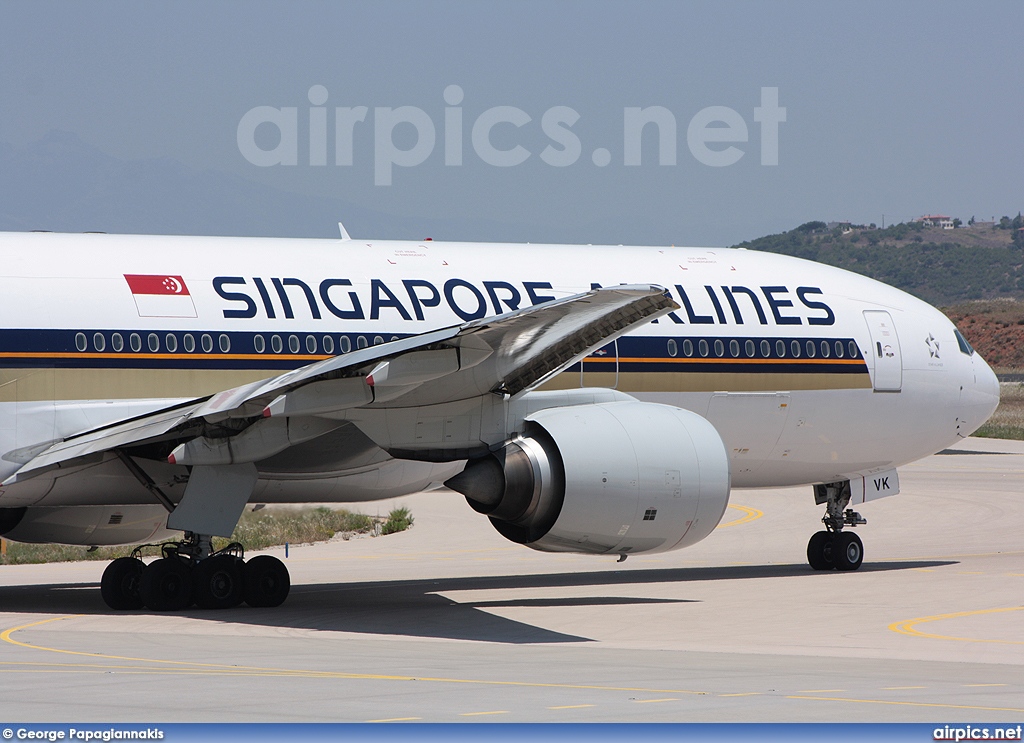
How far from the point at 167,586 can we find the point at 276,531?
13353 mm

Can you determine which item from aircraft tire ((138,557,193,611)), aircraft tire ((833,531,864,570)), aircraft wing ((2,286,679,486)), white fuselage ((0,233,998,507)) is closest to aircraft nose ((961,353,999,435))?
white fuselage ((0,233,998,507))

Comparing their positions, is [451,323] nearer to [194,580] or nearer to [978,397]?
[194,580]

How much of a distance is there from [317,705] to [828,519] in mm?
14717

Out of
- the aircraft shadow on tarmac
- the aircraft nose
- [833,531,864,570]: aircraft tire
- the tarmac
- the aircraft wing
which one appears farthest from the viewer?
Answer: the aircraft nose

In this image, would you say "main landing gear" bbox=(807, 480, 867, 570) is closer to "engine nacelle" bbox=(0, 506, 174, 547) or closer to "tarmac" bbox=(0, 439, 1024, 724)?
"tarmac" bbox=(0, 439, 1024, 724)

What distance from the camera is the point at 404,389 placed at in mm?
16156

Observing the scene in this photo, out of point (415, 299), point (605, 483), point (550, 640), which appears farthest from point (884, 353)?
point (550, 640)

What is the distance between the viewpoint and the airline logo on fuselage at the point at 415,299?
1925 cm

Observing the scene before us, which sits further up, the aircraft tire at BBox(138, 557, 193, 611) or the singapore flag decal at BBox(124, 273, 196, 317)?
the singapore flag decal at BBox(124, 273, 196, 317)

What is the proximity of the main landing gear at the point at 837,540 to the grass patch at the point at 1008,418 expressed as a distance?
24.0 metres

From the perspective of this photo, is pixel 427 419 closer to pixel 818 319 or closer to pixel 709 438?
pixel 709 438

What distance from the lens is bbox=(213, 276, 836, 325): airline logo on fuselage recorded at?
1925cm

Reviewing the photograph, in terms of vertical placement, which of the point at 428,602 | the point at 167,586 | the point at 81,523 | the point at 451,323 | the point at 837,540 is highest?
the point at 451,323

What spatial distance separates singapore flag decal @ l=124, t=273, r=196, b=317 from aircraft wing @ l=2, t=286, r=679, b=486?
1234 millimetres
